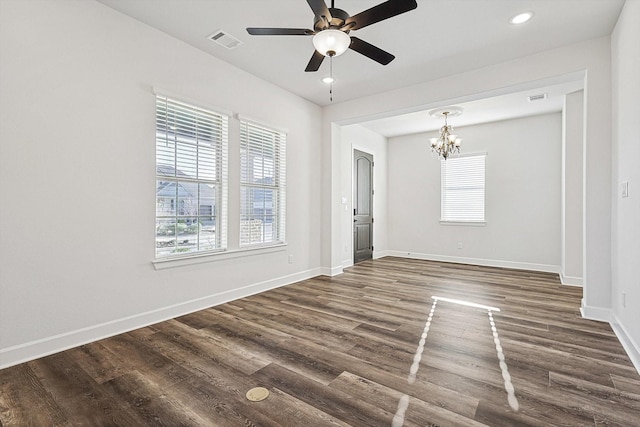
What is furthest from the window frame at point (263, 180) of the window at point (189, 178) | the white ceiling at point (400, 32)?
the white ceiling at point (400, 32)

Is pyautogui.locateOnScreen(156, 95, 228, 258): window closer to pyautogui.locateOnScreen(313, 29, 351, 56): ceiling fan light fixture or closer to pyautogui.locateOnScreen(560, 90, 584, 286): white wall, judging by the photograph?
pyautogui.locateOnScreen(313, 29, 351, 56): ceiling fan light fixture

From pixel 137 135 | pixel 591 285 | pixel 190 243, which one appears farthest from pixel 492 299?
pixel 137 135

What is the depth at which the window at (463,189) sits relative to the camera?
6.54 meters

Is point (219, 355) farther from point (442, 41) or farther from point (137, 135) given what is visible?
point (442, 41)

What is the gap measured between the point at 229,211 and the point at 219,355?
1.88 metres

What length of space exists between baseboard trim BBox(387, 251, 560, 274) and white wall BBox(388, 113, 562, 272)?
0.6 inches

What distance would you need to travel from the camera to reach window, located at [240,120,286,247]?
4.12 m

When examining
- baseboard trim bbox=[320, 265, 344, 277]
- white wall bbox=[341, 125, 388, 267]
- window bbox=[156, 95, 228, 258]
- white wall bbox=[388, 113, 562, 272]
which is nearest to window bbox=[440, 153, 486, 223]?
white wall bbox=[388, 113, 562, 272]

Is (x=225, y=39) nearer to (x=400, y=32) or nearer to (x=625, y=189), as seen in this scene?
(x=400, y=32)

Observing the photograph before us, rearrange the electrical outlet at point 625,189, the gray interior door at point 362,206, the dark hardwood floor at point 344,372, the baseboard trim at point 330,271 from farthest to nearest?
the gray interior door at point 362,206, the baseboard trim at point 330,271, the electrical outlet at point 625,189, the dark hardwood floor at point 344,372

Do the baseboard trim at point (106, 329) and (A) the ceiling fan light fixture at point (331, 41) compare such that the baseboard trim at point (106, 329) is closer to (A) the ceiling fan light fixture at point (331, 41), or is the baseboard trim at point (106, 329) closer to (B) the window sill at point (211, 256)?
(B) the window sill at point (211, 256)

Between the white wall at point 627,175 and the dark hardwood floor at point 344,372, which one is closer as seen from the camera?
the dark hardwood floor at point 344,372

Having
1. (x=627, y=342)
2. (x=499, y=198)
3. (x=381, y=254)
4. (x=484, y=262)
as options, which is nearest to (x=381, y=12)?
(x=627, y=342)

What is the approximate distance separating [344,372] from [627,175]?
2.84 metres
